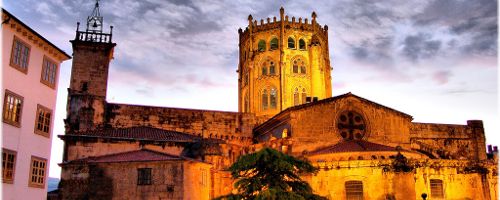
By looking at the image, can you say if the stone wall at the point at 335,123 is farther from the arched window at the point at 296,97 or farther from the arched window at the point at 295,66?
the arched window at the point at 295,66

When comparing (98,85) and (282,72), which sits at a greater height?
(282,72)

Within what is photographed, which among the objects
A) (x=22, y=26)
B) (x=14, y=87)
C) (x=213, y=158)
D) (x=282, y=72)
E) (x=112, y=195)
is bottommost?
(x=112, y=195)

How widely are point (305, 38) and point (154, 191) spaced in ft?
114

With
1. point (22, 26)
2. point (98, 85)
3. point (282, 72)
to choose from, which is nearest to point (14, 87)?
point (22, 26)

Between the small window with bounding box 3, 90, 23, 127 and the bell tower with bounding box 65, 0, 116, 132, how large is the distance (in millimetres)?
16222

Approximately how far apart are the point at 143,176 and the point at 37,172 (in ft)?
26.3

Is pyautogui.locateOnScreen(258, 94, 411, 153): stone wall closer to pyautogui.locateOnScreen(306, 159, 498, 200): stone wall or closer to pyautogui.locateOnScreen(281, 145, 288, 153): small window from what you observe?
pyautogui.locateOnScreen(281, 145, 288, 153): small window

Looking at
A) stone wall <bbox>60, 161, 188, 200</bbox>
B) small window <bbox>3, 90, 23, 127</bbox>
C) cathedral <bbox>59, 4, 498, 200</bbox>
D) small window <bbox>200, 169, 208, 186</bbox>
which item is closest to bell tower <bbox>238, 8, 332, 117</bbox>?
cathedral <bbox>59, 4, 498, 200</bbox>

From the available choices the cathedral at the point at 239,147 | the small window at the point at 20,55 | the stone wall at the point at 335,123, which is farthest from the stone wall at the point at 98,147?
the small window at the point at 20,55

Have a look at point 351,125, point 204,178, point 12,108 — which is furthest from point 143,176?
point 351,125

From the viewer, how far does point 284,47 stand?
58.9 metres

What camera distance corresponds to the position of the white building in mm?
22641

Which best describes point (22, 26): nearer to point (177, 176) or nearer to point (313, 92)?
point (177, 176)

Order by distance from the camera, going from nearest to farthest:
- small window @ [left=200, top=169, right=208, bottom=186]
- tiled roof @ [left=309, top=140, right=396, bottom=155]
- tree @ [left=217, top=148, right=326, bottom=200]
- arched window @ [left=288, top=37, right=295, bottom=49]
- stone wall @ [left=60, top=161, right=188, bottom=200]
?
1. tree @ [left=217, top=148, right=326, bottom=200]
2. stone wall @ [left=60, top=161, right=188, bottom=200]
3. small window @ [left=200, top=169, right=208, bottom=186]
4. tiled roof @ [left=309, top=140, right=396, bottom=155]
5. arched window @ [left=288, top=37, right=295, bottom=49]
